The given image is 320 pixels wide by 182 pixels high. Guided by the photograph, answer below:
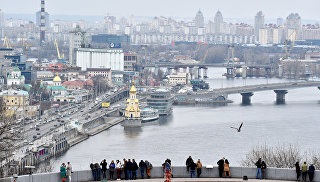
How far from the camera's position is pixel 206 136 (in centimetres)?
1263

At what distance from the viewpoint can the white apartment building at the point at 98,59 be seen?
28312 mm

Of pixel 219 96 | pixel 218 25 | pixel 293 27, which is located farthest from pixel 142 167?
pixel 218 25

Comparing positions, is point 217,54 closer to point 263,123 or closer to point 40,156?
point 263,123

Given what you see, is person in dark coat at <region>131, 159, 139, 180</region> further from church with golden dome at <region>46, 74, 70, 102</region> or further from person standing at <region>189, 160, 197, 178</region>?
church with golden dome at <region>46, 74, 70, 102</region>

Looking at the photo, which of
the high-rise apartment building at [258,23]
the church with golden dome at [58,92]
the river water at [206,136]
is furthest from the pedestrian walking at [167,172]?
the high-rise apartment building at [258,23]

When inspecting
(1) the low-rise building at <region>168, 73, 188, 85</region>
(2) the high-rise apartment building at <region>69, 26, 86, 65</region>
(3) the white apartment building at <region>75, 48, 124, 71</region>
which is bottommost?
(1) the low-rise building at <region>168, 73, 188, 85</region>

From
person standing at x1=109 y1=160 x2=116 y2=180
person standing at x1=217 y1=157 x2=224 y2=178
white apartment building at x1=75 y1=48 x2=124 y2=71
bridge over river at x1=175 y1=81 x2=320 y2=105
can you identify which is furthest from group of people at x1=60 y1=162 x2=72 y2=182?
white apartment building at x1=75 y1=48 x2=124 y2=71

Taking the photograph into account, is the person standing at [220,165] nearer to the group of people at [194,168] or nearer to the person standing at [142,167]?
the group of people at [194,168]

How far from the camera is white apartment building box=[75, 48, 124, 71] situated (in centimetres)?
2831

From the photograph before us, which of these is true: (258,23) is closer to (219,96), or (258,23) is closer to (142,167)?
(219,96)

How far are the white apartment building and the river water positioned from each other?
9.37 m

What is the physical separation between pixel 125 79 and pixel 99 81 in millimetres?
3282

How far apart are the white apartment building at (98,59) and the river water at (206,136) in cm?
937

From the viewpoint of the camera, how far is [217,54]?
1591 inches
